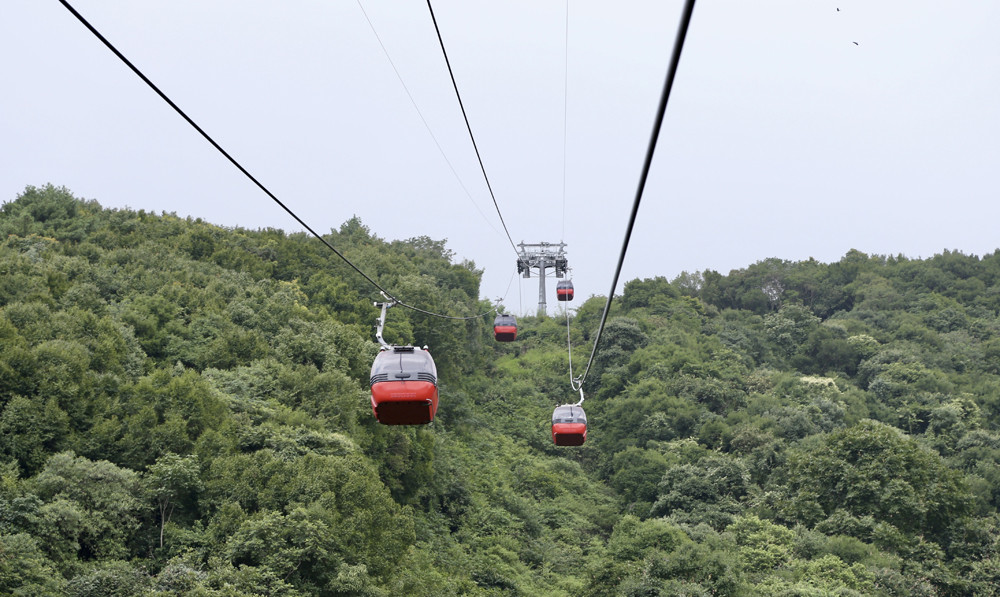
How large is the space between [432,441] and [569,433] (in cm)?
1411

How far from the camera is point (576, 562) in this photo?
3322 cm

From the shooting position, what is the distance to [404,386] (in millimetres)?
12875

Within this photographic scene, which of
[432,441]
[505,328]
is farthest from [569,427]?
[505,328]

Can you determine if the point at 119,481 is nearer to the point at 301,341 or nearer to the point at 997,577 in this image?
the point at 301,341

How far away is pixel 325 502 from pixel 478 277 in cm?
4713

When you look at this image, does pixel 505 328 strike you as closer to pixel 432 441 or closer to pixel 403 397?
pixel 432 441

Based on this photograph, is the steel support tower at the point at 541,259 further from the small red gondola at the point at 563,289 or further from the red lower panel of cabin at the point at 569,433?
the red lower panel of cabin at the point at 569,433

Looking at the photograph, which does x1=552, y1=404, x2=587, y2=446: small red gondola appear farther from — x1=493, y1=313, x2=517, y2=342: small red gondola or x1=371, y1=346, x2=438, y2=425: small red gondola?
x1=493, y1=313, x2=517, y2=342: small red gondola

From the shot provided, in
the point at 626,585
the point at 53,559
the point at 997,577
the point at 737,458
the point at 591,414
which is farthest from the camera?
the point at 591,414

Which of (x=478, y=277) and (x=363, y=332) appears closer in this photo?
(x=363, y=332)

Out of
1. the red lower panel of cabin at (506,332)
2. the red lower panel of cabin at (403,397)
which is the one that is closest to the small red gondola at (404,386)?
the red lower panel of cabin at (403,397)

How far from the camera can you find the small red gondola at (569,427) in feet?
70.7

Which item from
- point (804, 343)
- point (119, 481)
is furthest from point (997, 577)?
point (804, 343)

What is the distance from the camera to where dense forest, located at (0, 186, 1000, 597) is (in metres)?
20.5
